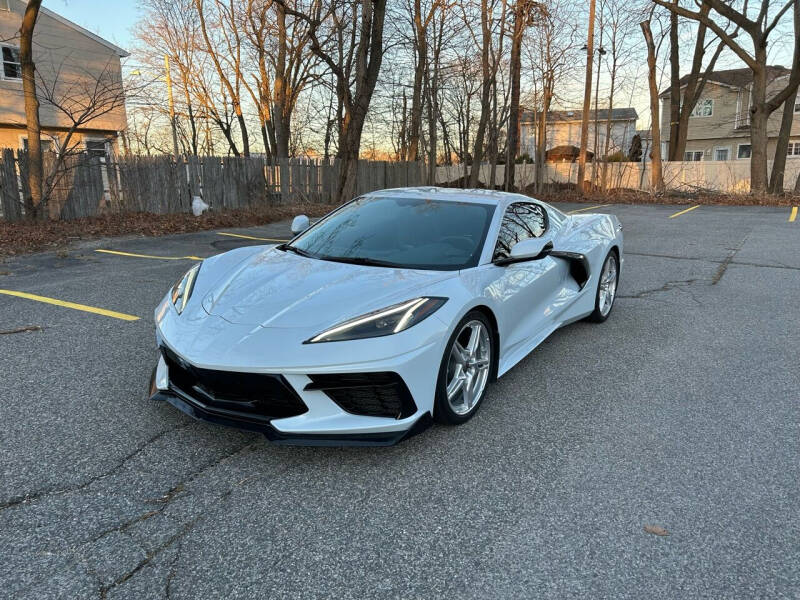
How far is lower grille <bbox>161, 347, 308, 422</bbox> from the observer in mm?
2574

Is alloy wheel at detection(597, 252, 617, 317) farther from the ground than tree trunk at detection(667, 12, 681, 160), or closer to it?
closer to it

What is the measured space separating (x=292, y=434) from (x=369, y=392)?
40 cm

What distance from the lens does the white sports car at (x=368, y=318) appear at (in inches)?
103

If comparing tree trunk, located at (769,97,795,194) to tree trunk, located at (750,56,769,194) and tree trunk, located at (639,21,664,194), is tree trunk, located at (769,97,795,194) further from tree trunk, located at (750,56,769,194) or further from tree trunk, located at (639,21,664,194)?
tree trunk, located at (639,21,664,194)

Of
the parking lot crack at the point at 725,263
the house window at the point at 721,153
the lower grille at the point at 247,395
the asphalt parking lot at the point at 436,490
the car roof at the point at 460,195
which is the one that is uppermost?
the house window at the point at 721,153

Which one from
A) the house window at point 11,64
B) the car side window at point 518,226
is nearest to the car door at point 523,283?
the car side window at point 518,226

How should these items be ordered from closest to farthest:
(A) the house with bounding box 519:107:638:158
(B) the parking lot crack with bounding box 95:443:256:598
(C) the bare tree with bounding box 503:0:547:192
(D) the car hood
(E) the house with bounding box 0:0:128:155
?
(B) the parking lot crack with bounding box 95:443:256:598
(D) the car hood
(E) the house with bounding box 0:0:128:155
(C) the bare tree with bounding box 503:0:547:192
(A) the house with bounding box 519:107:638:158

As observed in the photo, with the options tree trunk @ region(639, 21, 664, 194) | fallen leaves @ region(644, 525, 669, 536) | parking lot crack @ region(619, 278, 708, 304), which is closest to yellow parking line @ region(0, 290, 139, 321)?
fallen leaves @ region(644, 525, 669, 536)

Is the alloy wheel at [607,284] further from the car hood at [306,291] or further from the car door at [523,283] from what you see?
the car hood at [306,291]

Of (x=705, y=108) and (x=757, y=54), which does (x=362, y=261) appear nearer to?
(x=757, y=54)

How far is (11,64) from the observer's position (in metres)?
19.0

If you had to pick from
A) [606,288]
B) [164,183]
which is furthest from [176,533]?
[164,183]

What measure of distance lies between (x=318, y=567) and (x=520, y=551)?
778 mm

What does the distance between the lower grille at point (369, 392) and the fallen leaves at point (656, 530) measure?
1124mm
